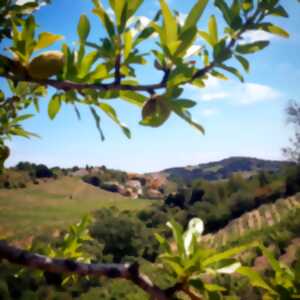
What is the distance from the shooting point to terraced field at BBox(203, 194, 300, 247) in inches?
896

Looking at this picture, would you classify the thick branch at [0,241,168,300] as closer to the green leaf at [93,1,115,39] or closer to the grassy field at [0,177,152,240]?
the green leaf at [93,1,115,39]

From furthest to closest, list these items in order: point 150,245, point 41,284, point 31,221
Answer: point 31,221
point 150,245
point 41,284

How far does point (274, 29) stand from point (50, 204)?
145 feet

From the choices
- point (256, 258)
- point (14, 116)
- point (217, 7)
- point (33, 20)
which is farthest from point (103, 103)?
point (256, 258)

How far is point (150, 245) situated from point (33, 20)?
86.1 ft

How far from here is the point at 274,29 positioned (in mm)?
803

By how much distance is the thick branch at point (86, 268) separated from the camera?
70cm

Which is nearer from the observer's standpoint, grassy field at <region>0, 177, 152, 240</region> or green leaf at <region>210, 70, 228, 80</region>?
green leaf at <region>210, 70, 228, 80</region>

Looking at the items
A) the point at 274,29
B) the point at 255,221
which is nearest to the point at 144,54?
the point at 274,29

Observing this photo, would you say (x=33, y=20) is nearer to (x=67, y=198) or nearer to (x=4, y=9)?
(x=4, y=9)

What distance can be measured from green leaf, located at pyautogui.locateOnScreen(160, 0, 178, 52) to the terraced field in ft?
74.7

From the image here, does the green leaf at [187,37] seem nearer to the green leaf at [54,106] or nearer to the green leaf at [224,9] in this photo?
the green leaf at [224,9]

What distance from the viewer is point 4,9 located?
36.5 inches

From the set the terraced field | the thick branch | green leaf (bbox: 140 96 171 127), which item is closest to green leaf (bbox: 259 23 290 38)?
green leaf (bbox: 140 96 171 127)
